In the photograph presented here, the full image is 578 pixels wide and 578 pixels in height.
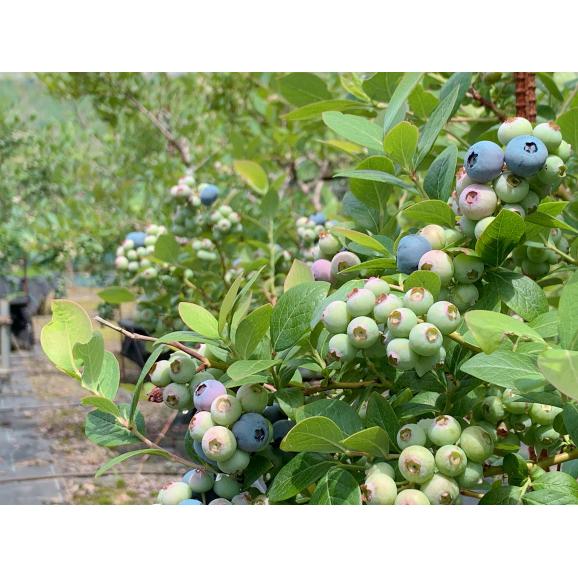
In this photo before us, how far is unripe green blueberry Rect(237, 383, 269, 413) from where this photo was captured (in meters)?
0.56

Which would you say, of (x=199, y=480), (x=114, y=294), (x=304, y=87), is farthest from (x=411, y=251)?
(x=114, y=294)

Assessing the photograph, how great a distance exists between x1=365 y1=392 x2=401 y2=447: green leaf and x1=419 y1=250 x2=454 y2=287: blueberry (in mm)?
98

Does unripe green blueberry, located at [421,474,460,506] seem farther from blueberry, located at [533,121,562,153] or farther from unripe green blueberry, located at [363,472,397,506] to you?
blueberry, located at [533,121,562,153]

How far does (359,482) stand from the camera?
22.5 inches

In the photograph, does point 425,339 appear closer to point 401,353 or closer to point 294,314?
point 401,353

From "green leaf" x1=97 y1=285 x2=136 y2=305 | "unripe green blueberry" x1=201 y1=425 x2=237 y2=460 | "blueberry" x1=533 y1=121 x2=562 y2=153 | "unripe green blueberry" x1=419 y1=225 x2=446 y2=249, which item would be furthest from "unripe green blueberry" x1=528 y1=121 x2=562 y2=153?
"green leaf" x1=97 y1=285 x2=136 y2=305

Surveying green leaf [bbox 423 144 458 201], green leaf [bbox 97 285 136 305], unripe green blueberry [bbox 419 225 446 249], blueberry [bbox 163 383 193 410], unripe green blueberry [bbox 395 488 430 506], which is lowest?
green leaf [bbox 97 285 136 305]

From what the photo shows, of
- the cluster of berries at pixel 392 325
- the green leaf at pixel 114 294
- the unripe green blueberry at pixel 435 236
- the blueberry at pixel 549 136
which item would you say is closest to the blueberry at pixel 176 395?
the cluster of berries at pixel 392 325

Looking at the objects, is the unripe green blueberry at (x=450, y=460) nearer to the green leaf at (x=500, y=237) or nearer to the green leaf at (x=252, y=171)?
the green leaf at (x=500, y=237)

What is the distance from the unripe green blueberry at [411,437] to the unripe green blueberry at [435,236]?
140 millimetres

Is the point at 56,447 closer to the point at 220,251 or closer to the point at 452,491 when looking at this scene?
the point at 220,251

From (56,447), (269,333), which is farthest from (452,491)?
(56,447)

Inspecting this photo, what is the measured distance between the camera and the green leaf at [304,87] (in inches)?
42.1
